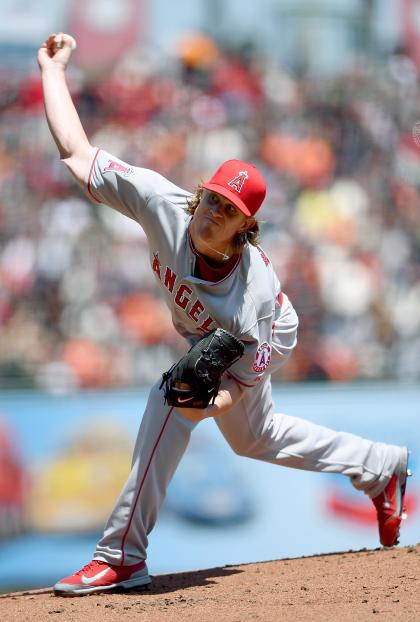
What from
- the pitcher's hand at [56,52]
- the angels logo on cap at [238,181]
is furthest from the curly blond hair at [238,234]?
the pitcher's hand at [56,52]

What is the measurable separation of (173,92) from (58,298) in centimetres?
209

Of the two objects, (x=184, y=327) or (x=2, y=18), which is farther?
(x=2, y=18)

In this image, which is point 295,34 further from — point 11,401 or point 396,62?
point 11,401

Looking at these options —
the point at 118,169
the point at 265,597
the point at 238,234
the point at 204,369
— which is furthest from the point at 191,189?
the point at 265,597

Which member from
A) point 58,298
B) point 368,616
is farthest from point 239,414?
point 58,298

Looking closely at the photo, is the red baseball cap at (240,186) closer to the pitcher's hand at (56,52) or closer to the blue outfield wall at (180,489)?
the pitcher's hand at (56,52)

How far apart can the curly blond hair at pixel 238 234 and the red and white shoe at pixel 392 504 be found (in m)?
1.26

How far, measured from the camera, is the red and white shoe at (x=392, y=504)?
13.1 feet

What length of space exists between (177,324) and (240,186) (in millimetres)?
621

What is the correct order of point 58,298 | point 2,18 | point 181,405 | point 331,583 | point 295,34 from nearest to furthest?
1. point 181,405
2. point 331,583
3. point 58,298
4. point 2,18
5. point 295,34

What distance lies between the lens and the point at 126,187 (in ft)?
11.1

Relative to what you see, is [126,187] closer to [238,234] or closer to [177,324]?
[238,234]

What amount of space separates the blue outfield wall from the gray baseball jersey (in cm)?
276

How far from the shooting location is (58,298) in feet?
22.9
